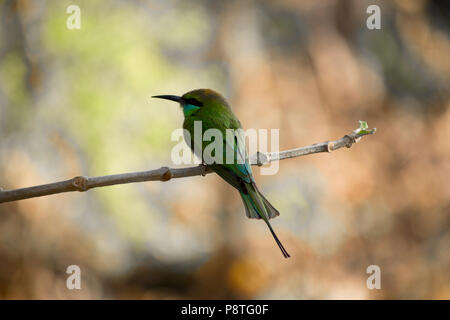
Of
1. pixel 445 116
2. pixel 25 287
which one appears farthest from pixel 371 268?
pixel 25 287

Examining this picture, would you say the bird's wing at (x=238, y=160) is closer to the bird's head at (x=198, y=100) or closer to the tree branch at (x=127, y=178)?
the tree branch at (x=127, y=178)

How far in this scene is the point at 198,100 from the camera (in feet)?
6.21

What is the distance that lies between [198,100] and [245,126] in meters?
1.47

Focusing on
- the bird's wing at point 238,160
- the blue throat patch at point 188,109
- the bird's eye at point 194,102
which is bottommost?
the bird's wing at point 238,160

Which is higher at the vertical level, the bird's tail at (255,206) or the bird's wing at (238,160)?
the bird's wing at (238,160)

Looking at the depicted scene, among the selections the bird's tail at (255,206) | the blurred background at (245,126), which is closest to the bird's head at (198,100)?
the bird's tail at (255,206)

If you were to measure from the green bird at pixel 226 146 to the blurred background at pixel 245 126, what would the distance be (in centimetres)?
116

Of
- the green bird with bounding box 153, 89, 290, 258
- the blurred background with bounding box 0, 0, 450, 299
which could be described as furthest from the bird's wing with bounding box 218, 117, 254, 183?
the blurred background with bounding box 0, 0, 450, 299

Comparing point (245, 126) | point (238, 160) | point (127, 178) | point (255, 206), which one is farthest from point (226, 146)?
point (245, 126)

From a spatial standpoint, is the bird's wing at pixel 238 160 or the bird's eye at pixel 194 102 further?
the bird's eye at pixel 194 102

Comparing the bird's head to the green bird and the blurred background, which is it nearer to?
the green bird

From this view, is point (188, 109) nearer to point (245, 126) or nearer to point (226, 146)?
point (226, 146)

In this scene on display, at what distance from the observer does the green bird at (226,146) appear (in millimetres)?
1582

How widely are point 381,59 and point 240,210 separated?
151 cm
